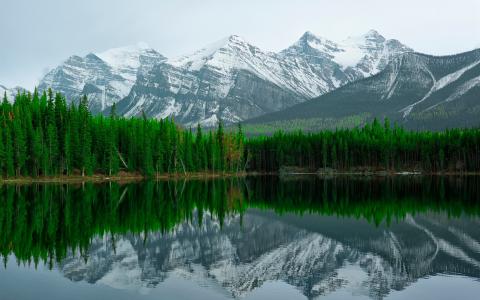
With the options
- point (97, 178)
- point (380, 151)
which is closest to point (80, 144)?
point (97, 178)

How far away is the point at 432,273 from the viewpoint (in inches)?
1088

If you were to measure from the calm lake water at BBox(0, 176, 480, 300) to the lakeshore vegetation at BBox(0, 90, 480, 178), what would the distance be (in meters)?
65.5

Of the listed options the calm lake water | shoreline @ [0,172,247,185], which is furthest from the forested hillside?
the calm lake water

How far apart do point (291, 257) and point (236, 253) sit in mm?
Answer: 3920

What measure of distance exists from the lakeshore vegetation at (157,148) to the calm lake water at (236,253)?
6549cm

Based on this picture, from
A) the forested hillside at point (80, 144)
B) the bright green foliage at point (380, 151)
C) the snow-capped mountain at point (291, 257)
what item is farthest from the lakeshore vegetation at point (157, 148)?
the snow-capped mountain at point (291, 257)

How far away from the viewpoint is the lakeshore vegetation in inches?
4651

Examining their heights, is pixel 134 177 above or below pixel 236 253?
above

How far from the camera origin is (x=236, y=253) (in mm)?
33781

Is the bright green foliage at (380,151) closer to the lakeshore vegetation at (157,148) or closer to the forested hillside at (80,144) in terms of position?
the lakeshore vegetation at (157,148)

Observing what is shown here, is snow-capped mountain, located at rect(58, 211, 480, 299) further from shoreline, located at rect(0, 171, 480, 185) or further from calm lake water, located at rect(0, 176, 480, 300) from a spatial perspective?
shoreline, located at rect(0, 171, 480, 185)

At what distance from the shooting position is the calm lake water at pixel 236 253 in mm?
24312

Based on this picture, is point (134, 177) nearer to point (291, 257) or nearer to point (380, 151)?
point (380, 151)

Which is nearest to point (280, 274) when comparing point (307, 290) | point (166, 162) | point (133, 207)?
point (307, 290)
